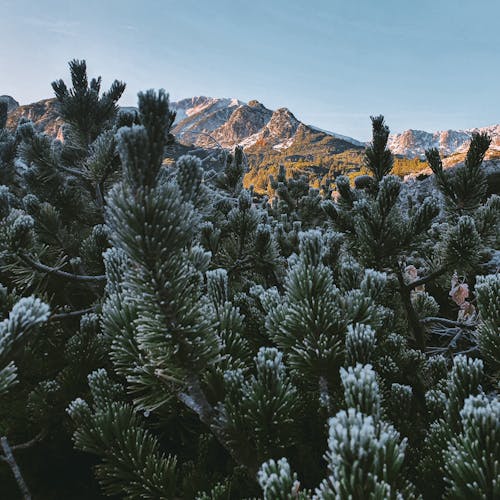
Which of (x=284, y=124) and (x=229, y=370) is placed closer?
(x=229, y=370)

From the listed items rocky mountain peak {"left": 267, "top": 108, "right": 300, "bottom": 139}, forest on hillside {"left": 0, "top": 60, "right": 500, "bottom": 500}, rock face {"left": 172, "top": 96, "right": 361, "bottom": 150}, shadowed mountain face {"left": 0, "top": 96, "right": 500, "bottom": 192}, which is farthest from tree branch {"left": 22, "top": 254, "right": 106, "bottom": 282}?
rocky mountain peak {"left": 267, "top": 108, "right": 300, "bottom": 139}

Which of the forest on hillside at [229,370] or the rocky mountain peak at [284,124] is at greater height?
the rocky mountain peak at [284,124]

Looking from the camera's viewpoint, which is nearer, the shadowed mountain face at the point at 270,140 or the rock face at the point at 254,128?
the shadowed mountain face at the point at 270,140

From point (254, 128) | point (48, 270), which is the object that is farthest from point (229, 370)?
point (254, 128)

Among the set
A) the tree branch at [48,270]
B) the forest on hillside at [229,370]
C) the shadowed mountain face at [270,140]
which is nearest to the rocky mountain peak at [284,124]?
the shadowed mountain face at [270,140]

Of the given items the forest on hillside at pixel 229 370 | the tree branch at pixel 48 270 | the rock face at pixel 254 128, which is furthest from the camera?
the rock face at pixel 254 128

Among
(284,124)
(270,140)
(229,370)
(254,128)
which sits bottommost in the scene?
(229,370)

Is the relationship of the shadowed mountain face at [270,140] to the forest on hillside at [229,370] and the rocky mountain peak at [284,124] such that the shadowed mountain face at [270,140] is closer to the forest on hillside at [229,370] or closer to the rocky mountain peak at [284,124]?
the rocky mountain peak at [284,124]

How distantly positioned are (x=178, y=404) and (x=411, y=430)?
1.29 metres

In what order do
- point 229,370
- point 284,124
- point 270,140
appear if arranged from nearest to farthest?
point 229,370 → point 270,140 → point 284,124

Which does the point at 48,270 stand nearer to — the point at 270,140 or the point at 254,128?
Result: the point at 270,140

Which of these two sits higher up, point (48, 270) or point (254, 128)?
point (254, 128)

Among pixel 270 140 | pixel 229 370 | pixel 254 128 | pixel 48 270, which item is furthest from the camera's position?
pixel 254 128

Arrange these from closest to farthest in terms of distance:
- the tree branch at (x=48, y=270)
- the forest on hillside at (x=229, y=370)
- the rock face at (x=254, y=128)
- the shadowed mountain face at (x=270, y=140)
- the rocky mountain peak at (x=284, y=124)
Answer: the forest on hillside at (x=229, y=370), the tree branch at (x=48, y=270), the shadowed mountain face at (x=270, y=140), the rock face at (x=254, y=128), the rocky mountain peak at (x=284, y=124)
